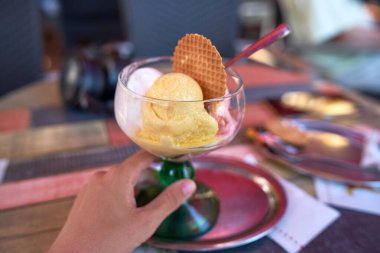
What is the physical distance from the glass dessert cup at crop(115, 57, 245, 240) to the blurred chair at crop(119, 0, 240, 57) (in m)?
0.82

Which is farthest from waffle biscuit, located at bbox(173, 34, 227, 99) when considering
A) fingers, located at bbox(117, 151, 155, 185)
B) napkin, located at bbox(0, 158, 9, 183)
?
napkin, located at bbox(0, 158, 9, 183)

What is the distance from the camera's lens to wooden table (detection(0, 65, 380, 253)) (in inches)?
20.2

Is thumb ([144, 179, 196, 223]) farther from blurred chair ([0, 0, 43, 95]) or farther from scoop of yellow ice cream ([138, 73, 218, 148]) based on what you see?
blurred chair ([0, 0, 43, 95])

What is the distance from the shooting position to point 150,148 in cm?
48

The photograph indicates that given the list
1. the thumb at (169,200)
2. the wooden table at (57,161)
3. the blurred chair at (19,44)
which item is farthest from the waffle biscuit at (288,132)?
the blurred chair at (19,44)

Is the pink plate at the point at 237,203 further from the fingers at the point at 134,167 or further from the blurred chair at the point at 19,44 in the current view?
the blurred chair at the point at 19,44

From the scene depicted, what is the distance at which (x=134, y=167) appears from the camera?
49 cm

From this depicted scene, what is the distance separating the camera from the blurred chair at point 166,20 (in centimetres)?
134

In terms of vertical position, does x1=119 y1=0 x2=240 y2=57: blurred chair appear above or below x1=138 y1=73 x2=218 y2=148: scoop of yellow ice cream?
below

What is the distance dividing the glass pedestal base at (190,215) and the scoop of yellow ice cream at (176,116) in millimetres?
129

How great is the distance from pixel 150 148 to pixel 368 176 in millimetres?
431

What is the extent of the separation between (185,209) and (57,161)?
0.30 m

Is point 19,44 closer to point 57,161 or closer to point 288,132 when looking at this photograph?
point 57,161

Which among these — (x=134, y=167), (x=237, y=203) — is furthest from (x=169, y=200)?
(x=237, y=203)
